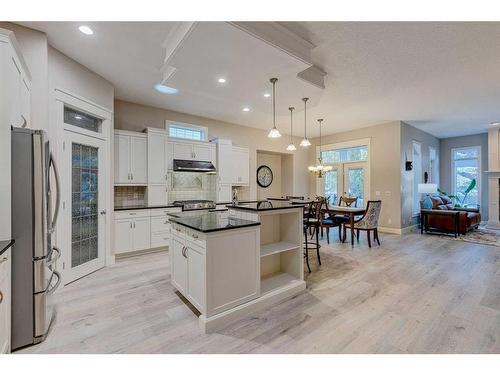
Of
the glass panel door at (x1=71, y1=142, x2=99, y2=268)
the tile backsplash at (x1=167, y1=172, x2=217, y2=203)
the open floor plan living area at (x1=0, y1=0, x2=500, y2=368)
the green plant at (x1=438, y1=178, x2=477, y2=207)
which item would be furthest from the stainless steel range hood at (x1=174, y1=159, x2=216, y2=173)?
the green plant at (x1=438, y1=178, x2=477, y2=207)

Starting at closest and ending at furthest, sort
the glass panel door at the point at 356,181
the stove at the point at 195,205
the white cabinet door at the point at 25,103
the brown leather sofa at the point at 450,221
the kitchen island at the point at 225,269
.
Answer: the kitchen island at the point at 225,269, the white cabinet door at the point at 25,103, the stove at the point at 195,205, the brown leather sofa at the point at 450,221, the glass panel door at the point at 356,181

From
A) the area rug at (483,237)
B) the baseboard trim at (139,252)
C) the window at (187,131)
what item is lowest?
the area rug at (483,237)

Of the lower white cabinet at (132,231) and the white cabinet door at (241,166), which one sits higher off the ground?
the white cabinet door at (241,166)

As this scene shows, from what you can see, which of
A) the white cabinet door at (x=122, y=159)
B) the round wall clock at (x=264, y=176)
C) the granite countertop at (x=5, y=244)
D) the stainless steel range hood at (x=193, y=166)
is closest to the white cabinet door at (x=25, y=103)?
the granite countertop at (x=5, y=244)

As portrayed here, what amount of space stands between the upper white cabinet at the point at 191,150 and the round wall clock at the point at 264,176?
7.05ft

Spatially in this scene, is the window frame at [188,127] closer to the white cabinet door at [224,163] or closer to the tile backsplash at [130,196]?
the white cabinet door at [224,163]

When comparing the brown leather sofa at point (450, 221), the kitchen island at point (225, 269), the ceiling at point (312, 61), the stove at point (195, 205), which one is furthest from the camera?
the brown leather sofa at point (450, 221)

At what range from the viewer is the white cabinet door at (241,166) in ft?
19.4

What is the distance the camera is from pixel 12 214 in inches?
70.5

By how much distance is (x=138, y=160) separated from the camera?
446 cm

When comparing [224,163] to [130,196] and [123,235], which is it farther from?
[123,235]

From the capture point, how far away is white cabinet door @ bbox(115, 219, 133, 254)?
13.1 ft

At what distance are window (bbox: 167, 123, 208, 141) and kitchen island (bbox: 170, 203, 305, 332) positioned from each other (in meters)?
3.23
